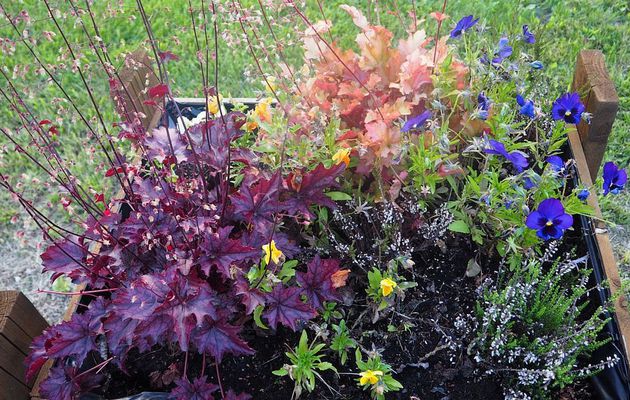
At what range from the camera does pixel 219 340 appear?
1652 millimetres

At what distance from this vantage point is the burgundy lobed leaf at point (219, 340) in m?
1.64

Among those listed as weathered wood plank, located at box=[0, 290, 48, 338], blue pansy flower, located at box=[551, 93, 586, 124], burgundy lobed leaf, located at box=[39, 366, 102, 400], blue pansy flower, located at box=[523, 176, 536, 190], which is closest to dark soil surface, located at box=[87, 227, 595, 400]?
burgundy lobed leaf, located at box=[39, 366, 102, 400]

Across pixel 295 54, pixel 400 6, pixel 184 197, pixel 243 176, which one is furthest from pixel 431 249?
pixel 400 6

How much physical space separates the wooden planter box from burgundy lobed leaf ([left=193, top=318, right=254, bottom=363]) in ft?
1.90

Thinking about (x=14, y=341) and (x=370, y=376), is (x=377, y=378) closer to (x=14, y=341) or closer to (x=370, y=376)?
(x=370, y=376)

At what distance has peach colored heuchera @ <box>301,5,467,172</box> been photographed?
6.58 ft

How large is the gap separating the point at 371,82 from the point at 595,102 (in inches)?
34.3

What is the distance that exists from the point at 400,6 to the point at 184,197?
113 inches

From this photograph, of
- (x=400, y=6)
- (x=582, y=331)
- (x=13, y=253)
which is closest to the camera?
(x=582, y=331)

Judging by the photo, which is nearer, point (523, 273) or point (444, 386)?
point (444, 386)

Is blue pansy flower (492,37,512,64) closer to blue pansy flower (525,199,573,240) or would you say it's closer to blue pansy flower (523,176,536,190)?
blue pansy flower (523,176,536,190)

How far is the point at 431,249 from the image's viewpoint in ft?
7.12

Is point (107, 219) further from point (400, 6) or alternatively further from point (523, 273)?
point (400, 6)

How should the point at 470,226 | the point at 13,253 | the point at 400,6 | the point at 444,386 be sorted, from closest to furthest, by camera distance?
1. the point at 444,386
2. the point at 470,226
3. the point at 13,253
4. the point at 400,6
